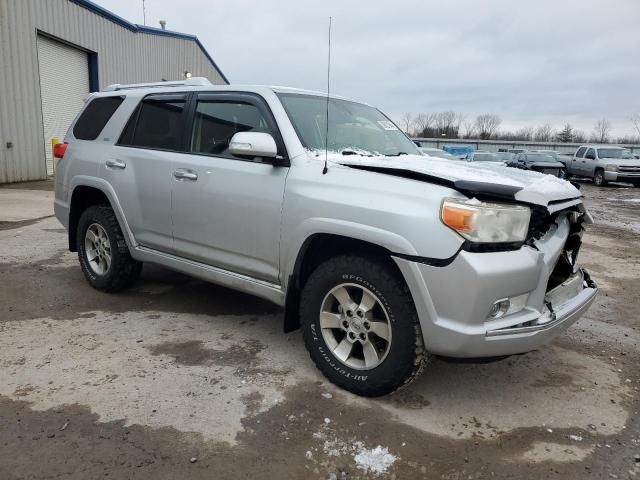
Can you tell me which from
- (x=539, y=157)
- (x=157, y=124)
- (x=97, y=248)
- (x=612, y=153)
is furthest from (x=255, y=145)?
(x=612, y=153)

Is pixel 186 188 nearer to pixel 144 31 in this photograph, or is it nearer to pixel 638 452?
pixel 638 452

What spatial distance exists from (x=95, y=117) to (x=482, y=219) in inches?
155

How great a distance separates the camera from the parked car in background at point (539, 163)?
2242cm

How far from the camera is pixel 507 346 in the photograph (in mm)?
2701

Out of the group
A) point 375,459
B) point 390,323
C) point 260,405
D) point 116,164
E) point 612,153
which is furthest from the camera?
point 612,153

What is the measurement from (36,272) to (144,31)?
60.6 ft

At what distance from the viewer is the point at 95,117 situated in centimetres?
493

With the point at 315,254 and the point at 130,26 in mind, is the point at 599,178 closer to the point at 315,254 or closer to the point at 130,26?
the point at 130,26

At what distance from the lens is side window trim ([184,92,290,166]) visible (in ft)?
11.3

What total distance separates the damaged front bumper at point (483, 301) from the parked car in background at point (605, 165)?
22707 millimetres

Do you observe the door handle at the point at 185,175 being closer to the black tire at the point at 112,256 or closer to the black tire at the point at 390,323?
the black tire at the point at 112,256

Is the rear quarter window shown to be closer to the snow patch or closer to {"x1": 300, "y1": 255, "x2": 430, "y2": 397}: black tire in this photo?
{"x1": 300, "y1": 255, "x2": 430, "y2": 397}: black tire

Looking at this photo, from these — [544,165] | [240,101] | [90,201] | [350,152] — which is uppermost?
[240,101]

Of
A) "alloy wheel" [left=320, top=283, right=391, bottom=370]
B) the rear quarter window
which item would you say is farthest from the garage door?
"alloy wheel" [left=320, top=283, right=391, bottom=370]
